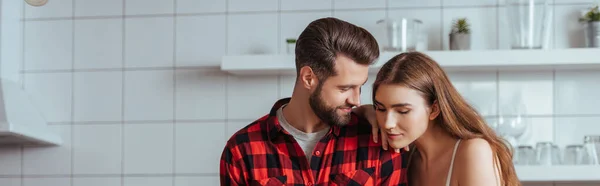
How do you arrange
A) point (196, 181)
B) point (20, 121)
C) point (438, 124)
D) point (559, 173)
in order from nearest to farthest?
point (438, 124) < point (559, 173) < point (20, 121) < point (196, 181)

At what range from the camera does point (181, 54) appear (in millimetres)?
3549

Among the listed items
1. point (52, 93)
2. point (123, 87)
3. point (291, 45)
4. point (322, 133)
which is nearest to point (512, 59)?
point (291, 45)

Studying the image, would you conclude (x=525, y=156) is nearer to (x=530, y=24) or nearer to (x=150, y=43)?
(x=530, y=24)

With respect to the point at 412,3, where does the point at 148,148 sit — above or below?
below

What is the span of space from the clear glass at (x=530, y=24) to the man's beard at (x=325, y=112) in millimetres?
1284

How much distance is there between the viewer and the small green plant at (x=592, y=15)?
3260 mm

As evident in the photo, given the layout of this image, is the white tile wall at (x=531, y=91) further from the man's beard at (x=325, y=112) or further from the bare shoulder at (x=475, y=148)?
the man's beard at (x=325, y=112)

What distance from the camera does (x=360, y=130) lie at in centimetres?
231

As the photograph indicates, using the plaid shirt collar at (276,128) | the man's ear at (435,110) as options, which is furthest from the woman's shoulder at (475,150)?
the plaid shirt collar at (276,128)

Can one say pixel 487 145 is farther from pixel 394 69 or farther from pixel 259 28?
pixel 259 28

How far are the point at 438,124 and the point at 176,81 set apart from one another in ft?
4.98

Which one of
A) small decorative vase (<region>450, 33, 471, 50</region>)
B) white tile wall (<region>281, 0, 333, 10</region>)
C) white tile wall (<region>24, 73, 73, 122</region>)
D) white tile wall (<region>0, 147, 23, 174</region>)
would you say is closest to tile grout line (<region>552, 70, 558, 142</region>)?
small decorative vase (<region>450, 33, 471, 50</region>)

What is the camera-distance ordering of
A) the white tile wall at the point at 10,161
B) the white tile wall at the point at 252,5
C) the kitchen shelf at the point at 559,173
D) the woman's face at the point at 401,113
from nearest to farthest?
the woman's face at the point at 401,113, the kitchen shelf at the point at 559,173, the white tile wall at the point at 252,5, the white tile wall at the point at 10,161

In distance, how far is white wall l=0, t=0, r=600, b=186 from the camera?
3402 mm
